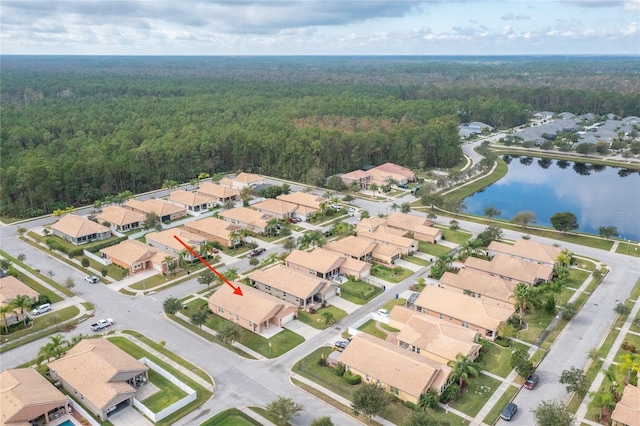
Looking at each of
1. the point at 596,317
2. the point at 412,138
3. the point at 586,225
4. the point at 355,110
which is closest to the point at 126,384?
the point at 596,317

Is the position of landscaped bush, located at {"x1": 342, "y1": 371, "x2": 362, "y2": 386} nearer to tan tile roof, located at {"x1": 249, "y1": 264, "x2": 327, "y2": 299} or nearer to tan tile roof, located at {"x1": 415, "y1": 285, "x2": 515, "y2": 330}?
tan tile roof, located at {"x1": 249, "y1": 264, "x2": 327, "y2": 299}

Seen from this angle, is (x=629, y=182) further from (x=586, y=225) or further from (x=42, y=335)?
(x=42, y=335)

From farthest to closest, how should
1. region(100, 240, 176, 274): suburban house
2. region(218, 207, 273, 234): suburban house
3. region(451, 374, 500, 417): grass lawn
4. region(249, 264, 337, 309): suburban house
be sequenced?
region(218, 207, 273, 234): suburban house
region(100, 240, 176, 274): suburban house
region(249, 264, 337, 309): suburban house
region(451, 374, 500, 417): grass lawn

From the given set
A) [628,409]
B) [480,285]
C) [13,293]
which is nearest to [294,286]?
[480,285]

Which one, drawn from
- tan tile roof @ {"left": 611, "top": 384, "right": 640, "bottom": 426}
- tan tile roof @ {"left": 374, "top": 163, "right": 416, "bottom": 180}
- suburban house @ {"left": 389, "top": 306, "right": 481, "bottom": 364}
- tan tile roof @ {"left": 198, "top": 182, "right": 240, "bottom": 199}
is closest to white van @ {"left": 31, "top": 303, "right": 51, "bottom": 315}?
suburban house @ {"left": 389, "top": 306, "right": 481, "bottom": 364}

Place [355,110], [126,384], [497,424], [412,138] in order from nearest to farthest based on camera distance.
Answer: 1. [497,424]
2. [126,384]
3. [412,138]
4. [355,110]

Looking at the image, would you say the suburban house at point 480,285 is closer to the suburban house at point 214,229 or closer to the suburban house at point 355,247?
the suburban house at point 355,247
